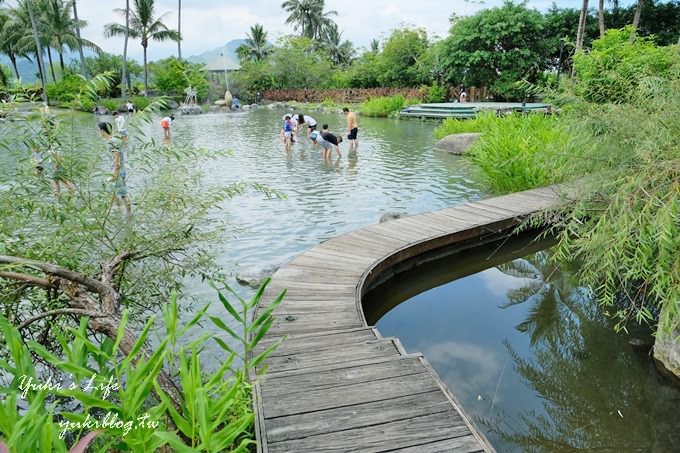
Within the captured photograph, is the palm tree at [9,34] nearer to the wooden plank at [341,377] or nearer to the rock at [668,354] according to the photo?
the wooden plank at [341,377]

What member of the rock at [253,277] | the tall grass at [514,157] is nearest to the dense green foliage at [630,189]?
the tall grass at [514,157]

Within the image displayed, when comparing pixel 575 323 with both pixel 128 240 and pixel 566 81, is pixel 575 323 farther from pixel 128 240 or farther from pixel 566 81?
pixel 128 240

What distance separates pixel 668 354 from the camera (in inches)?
165

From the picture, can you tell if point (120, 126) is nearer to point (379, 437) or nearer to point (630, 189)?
point (379, 437)

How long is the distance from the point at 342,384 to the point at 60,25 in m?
43.5

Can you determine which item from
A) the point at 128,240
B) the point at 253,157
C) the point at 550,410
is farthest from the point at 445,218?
the point at 253,157

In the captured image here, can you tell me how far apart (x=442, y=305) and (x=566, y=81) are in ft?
9.80

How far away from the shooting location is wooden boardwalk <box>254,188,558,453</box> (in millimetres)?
2629

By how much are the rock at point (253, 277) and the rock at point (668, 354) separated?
4.17m

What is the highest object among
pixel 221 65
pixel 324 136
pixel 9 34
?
pixel 9 34

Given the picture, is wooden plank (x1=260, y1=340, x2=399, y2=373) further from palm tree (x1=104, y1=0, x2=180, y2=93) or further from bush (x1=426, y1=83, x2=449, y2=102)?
palm tree (x1=104, y1=0, x2=180, y2=93)

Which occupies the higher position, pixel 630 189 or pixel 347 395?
pixel 630 189

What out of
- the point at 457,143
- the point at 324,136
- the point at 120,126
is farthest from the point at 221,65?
the point at 120,126

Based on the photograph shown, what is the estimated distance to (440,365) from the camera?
460 centimetres
